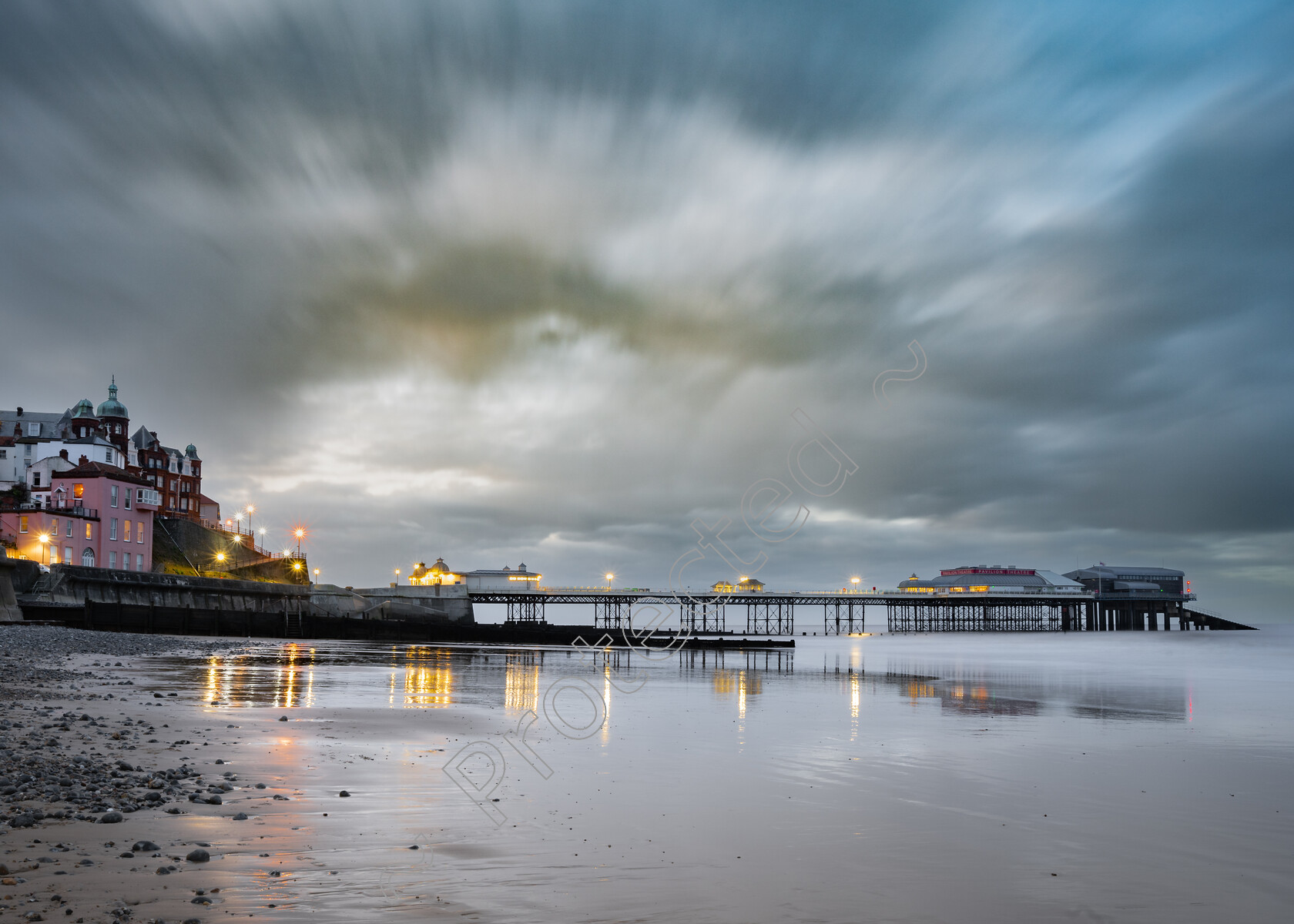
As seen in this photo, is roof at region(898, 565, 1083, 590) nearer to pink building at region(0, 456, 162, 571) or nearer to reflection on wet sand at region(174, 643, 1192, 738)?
reflection on wet sand at region(174, 643, 1192, 738)

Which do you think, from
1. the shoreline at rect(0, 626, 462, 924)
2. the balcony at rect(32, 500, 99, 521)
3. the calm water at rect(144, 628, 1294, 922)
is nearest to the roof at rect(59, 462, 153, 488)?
the balcony at rect(32, 500, 99, 521)

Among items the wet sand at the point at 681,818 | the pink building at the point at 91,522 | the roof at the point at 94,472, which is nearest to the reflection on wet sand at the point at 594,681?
the wet sand at the point at 681,818

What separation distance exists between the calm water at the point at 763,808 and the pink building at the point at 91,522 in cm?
4479

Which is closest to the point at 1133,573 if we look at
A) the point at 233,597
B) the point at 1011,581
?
the point at 1011,581

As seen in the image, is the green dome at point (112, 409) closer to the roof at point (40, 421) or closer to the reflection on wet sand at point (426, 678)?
the roof at point (40, 421)

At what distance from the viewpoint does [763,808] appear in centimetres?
1136

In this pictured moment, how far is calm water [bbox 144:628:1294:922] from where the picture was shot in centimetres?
759

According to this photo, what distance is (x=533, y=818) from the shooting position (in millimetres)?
10102

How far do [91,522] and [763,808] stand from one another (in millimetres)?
69723

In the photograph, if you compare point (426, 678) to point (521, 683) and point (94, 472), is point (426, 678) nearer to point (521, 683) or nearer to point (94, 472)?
point (521, 683)

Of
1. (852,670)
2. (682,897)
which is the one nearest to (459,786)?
(682,897)

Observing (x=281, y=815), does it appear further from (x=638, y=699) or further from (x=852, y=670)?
(x=852, y=670)

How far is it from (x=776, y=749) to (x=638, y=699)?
10.3 m

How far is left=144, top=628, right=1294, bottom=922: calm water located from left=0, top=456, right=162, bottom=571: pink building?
44.8 meters
